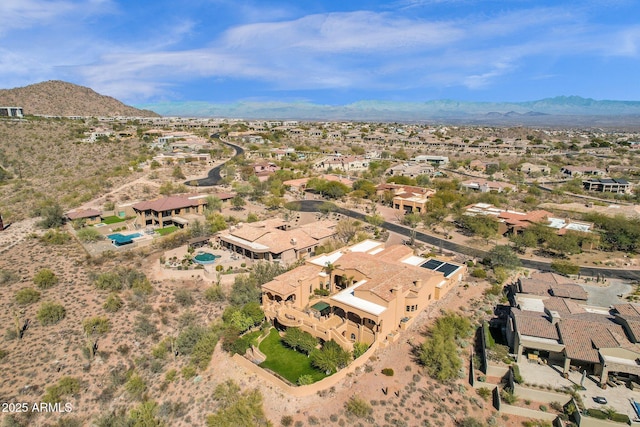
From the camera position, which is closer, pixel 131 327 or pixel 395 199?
pixel 131 327

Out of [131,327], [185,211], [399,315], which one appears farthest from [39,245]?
[399,315]

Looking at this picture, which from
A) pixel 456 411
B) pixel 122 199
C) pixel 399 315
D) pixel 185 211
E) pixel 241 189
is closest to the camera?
pixel 456 411

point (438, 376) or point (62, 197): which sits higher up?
point (62, 197)

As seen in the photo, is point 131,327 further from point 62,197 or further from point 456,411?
point 62,197

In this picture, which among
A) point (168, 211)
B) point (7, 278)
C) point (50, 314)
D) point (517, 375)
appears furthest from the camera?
point (168, 211)

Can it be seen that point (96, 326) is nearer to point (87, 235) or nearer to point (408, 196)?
point (87, 235)

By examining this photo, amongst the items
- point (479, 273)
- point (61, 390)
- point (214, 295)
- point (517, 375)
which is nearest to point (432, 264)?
point (479, 273)
